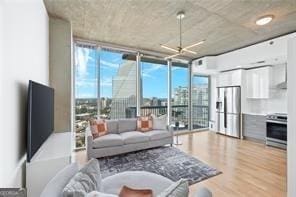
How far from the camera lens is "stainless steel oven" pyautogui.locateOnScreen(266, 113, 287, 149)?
4797 mm

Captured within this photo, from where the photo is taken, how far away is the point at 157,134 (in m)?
4.81

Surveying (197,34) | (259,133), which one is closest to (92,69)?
(197,34)

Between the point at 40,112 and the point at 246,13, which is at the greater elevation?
the point at 246,13

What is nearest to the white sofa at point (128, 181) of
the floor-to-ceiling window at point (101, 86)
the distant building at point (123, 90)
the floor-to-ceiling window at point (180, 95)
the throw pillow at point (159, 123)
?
the throw pillow at point (159, 123)

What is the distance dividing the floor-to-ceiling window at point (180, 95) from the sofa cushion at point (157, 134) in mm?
1813

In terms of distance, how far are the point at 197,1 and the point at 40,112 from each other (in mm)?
2909

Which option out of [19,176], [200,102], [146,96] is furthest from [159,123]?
[19,176]

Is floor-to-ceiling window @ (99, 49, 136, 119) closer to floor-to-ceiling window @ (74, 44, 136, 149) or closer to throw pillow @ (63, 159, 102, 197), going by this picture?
floor-to-ceiling window @ (74, 44, 136, 149)

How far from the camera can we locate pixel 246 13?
3490 mm

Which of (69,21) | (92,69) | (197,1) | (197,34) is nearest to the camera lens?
(197,1)

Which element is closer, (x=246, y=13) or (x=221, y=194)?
(x=221, y=194)

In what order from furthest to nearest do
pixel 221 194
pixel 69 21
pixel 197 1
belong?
pixel 69 21 → pixel 197 1 → pixel 221 194

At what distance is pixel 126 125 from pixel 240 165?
9.06ft

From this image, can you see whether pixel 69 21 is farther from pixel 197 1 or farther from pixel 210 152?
pixel 210 152
